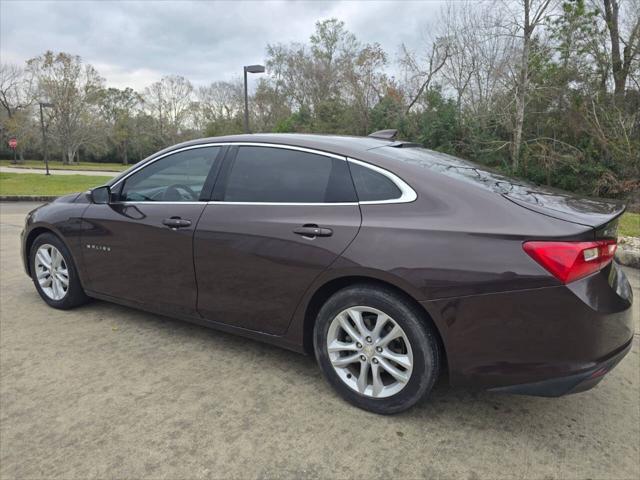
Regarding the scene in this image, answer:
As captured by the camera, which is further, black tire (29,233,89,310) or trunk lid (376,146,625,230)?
black tire (29,233,89,310)

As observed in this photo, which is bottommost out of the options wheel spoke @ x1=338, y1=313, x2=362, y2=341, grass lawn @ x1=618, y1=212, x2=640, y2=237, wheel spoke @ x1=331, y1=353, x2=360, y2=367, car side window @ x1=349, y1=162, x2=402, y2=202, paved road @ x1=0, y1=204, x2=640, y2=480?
paved road @ x1=0, y1=204, x2=640, y2=480

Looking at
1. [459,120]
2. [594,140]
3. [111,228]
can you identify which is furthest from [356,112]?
[111,228]

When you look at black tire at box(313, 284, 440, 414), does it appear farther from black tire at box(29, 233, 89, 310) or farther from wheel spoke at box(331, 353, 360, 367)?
black tire at box(29, 233, 89, 310)

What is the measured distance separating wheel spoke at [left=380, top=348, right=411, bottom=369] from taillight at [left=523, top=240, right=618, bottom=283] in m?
0.80

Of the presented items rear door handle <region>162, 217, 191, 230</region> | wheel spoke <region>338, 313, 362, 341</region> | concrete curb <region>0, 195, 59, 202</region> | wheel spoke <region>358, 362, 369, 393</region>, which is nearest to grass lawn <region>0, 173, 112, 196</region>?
concrete curb <region>0, 195, 59, 202</region>

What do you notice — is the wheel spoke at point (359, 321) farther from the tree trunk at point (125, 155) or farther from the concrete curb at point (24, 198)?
the tree trunk at point (125, 155)

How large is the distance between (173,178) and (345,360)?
1.92 meters

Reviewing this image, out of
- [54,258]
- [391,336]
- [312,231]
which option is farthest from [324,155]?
[54,258]

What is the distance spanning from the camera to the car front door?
3.08 m

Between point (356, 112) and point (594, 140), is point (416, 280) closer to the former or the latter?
point (594, 140)

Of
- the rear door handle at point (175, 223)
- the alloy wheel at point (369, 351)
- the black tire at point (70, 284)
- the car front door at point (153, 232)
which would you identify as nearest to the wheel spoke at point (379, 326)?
the alloy wheel at point (369, 351)

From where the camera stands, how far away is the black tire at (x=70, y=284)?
12.6ft

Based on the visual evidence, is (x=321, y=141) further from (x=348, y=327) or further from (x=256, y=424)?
(x=256, y=424)

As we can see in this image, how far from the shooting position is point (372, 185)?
2.50 meters
